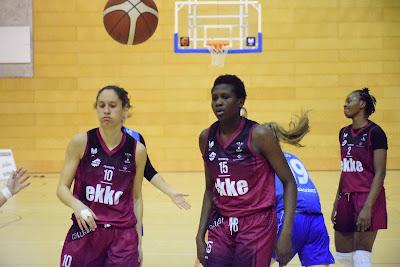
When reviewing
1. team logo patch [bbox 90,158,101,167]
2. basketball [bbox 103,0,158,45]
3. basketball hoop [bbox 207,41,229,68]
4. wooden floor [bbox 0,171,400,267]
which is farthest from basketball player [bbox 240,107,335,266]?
basketball hoop [bbox 207,41,229,68]

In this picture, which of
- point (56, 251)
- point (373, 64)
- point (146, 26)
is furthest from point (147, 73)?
point (56, 251)

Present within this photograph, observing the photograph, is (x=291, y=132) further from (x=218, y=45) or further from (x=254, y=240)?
Answer: (x=218, y=45)

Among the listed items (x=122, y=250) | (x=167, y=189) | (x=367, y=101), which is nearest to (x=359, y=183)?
(x=367, y=101)

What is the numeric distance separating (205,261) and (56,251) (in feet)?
11.0

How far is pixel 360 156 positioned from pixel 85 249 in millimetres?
2183

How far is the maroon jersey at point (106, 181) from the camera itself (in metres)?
3.25

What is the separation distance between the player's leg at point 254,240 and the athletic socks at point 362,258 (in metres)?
1.50

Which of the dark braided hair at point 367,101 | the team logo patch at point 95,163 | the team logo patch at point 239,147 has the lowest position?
the team logo patch at point 95,163

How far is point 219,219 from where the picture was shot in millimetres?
3135

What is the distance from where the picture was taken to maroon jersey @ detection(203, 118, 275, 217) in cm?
302

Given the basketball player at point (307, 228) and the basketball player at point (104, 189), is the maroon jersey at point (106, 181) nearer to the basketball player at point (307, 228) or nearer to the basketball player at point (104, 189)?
the basketball player at point (104, 189)

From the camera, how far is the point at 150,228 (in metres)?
7.43

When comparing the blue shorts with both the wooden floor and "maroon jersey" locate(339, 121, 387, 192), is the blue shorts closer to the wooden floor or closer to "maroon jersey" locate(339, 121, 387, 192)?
"maroon jersey" locate(339, 121, 387, 192)

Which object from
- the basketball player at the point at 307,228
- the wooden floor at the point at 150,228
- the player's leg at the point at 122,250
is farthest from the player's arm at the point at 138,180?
the wooden floor at the point at 150,228
